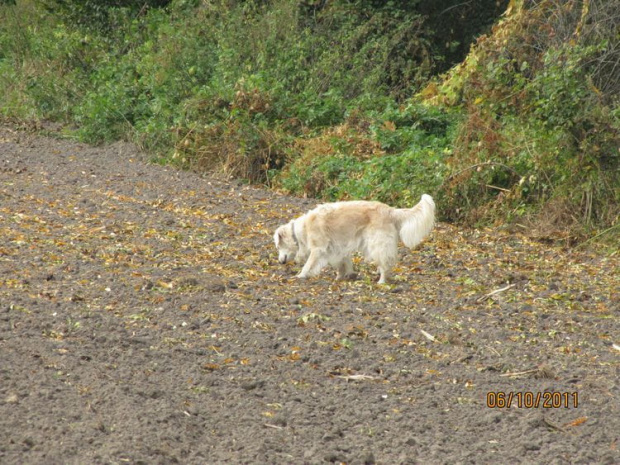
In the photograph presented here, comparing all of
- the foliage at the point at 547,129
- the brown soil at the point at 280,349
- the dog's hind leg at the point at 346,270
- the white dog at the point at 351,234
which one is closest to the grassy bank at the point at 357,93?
the foliage at the point at 547,129

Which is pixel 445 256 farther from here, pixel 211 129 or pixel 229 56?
pixel 229 56

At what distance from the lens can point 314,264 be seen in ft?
30.3

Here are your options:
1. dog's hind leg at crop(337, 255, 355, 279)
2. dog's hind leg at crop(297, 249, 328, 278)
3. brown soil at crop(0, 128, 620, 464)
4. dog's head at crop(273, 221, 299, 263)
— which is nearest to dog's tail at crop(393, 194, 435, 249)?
brown soil at crop(0, 128, 620, 464)

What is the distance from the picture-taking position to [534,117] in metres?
12.1

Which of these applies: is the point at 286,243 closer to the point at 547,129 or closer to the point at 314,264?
the point at 314,264

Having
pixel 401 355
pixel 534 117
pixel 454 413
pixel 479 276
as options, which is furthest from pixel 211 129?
pixel 454 413

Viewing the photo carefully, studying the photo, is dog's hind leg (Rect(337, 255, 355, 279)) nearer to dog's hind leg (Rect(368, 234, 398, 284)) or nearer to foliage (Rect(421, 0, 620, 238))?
dog's hind leg (Rect(368, 234, 398, 284))

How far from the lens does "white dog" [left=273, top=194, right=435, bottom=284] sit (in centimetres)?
900

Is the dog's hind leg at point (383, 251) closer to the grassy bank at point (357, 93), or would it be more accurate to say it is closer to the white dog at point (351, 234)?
the white dog at point (351, 234)

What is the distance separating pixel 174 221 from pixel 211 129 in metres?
4.27

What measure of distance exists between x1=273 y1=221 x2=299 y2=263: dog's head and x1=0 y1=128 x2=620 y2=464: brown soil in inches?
7.1

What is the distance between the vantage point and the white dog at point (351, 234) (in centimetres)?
900
